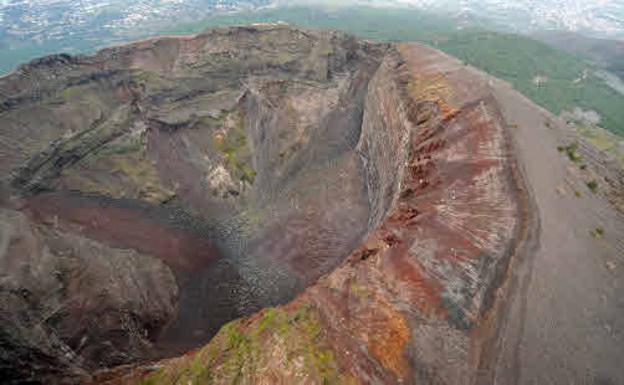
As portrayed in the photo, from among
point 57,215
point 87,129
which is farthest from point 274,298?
point 87,129

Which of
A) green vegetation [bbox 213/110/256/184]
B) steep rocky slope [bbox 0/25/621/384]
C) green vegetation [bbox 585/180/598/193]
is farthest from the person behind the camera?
green vegetation [bbox 213/110/256/184]

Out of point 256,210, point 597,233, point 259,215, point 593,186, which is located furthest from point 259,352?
point 256,210

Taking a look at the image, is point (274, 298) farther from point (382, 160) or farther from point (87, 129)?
point (87, 129)

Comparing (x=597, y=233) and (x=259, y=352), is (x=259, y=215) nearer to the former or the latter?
(x=259, y=352)

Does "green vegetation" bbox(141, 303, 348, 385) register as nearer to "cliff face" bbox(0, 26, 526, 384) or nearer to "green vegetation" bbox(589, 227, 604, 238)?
"cliff face" bbox(0, 26, 526, 384)

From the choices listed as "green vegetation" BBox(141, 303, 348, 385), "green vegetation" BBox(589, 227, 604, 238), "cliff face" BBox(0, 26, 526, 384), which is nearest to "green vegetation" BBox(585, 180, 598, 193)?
"green vegetation" BBox(589, 227, 604, 238)

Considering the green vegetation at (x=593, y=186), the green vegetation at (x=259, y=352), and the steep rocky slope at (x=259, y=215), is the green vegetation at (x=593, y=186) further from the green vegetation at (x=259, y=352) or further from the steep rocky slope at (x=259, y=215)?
the green vegetation at (x=259, y=352)

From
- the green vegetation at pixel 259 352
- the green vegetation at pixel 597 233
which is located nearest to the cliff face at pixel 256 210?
the green vegetation at pixel 259 352
